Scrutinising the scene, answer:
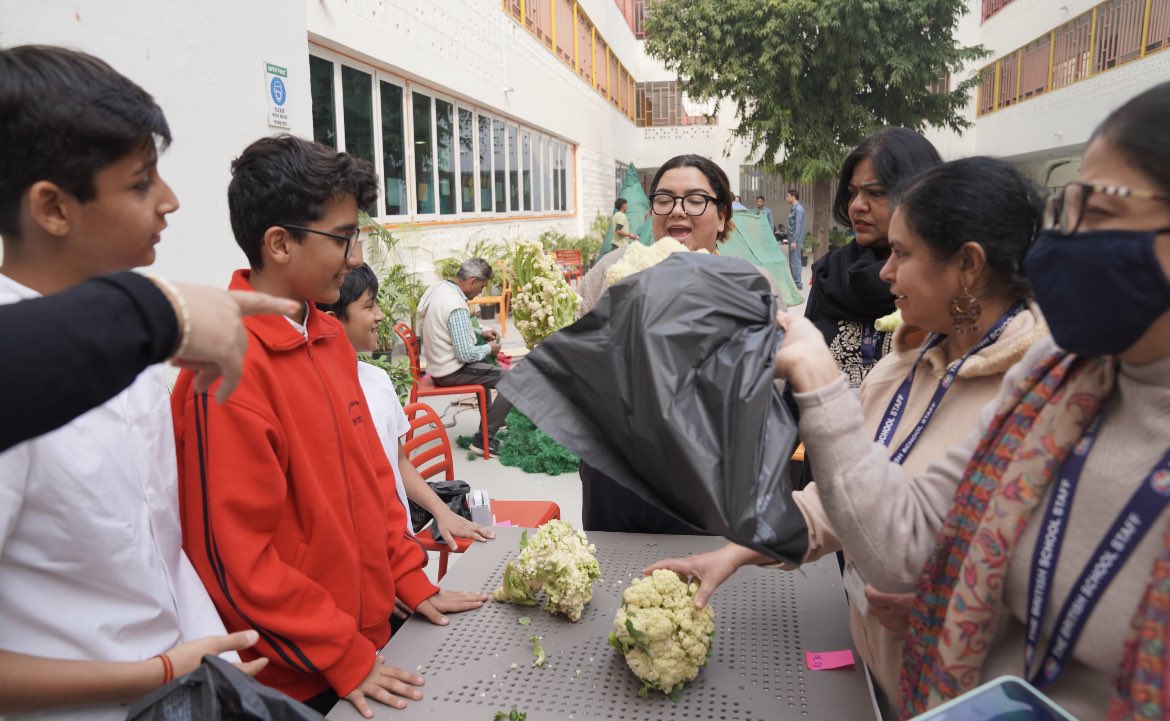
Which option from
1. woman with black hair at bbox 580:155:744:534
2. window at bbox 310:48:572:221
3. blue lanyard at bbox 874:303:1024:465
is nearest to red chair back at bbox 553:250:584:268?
window at bbox 310:48:572:221

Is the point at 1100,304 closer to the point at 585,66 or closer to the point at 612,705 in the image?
the point at 612,705

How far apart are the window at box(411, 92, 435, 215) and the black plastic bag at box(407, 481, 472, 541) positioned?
21.4ft

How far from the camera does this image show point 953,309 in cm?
159

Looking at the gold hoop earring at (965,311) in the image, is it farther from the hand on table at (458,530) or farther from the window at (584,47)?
the window at (584,47)

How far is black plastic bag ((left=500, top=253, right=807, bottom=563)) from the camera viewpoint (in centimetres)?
116

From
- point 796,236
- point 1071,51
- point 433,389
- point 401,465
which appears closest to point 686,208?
point 401,465

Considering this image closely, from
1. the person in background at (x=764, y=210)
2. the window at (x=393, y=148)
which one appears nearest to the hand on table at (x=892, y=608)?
the window at (x=393, y=148)

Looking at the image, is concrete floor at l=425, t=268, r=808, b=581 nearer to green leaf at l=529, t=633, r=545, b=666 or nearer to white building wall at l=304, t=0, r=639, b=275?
green leaf at l=529, t=633, r=545, b=666

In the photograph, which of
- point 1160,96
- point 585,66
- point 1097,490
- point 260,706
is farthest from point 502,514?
point 585,66

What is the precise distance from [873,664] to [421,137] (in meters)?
8.81

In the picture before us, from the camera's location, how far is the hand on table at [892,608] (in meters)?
1.38

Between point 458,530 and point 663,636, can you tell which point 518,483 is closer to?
point 458,530

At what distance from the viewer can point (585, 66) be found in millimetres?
19109

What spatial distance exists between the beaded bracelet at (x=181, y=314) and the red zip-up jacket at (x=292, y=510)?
64 cm
